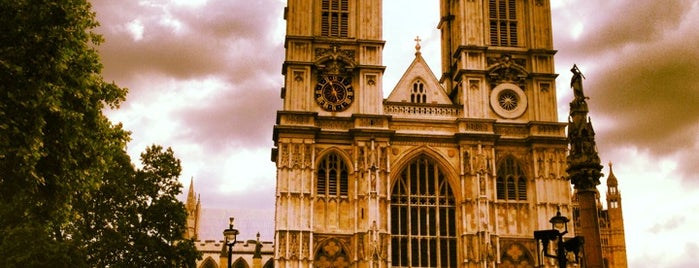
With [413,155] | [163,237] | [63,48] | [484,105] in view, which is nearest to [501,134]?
[484,105]

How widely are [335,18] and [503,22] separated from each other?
8878 mm

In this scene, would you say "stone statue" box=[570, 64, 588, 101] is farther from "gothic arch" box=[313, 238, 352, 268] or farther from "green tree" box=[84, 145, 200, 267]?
"gothic arch" box=[313, 238, 352, 268]

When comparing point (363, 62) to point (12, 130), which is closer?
point (12, 130)

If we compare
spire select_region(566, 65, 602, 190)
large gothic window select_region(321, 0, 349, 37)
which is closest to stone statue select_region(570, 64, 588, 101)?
spire select_region(566, 65, 602, 190)

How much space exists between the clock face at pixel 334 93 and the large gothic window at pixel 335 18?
2596 millimetres

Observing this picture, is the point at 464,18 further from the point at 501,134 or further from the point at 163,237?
the point at 163,237

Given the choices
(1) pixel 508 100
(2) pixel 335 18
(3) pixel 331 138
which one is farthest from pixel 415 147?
(2) pixel 335 18

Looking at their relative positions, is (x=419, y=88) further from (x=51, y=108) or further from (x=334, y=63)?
(x=51, y=108)

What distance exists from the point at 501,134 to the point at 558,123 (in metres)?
2.84

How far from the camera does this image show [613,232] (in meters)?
73.6

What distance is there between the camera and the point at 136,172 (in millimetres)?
33062

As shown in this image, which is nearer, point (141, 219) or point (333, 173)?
point (141, 219)

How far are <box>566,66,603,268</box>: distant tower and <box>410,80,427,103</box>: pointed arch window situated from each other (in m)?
21.7

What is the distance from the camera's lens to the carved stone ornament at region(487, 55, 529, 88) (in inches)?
1750
